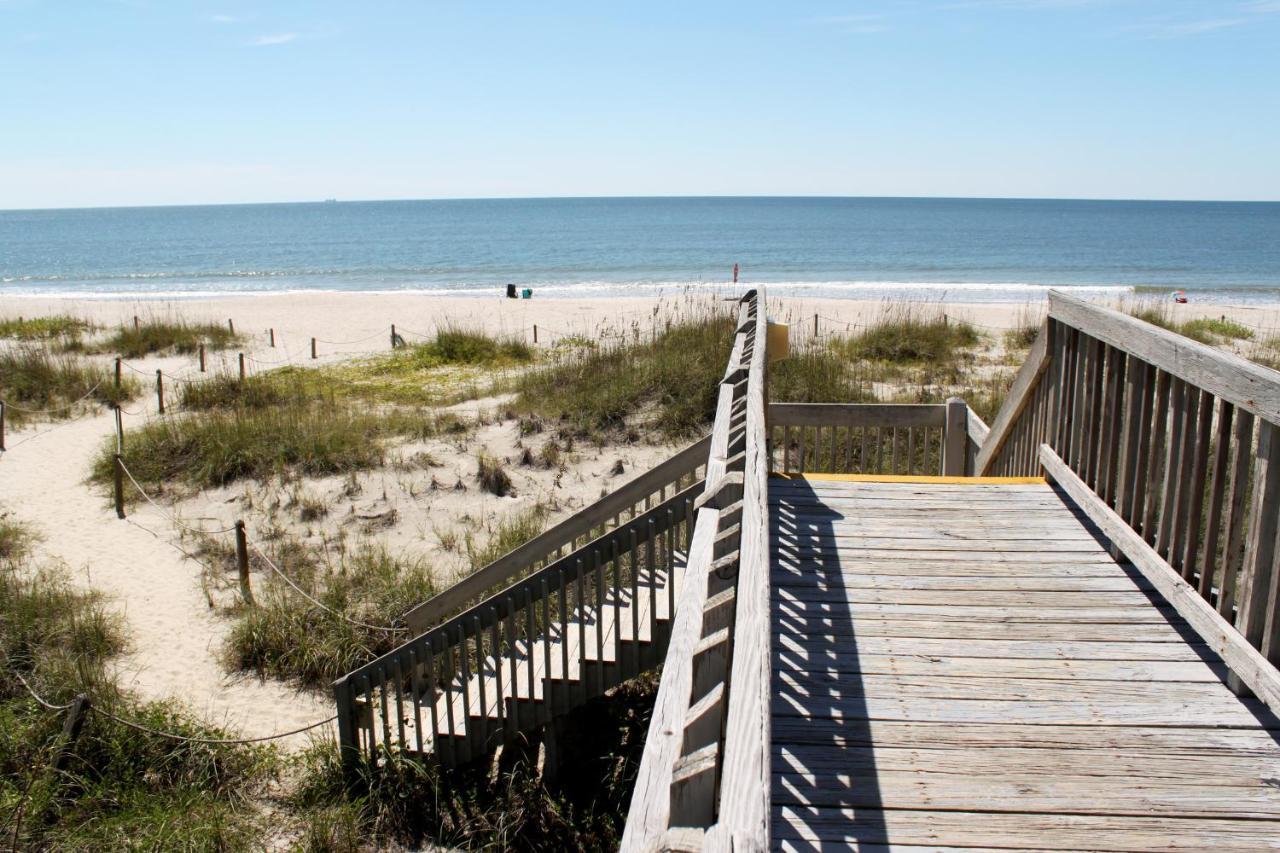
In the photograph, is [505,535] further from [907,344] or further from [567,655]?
[907,344]

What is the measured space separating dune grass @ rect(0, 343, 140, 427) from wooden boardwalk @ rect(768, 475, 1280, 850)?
1474cm

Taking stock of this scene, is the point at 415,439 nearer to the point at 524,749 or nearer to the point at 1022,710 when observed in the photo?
the point at 524,749

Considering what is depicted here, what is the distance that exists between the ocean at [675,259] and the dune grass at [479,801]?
1261 inches

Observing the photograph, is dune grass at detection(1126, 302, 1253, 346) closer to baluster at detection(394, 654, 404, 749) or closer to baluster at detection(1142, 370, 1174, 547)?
baluster at detection(1142, 370, 1174, 547)

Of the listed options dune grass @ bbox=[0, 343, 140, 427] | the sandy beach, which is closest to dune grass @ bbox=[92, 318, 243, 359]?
the sandy beach

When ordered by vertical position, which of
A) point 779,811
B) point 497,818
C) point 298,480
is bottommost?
point 497,818

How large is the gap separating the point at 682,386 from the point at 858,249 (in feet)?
202

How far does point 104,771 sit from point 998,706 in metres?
5.43

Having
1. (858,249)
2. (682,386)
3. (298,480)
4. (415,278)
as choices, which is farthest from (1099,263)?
(298,480)

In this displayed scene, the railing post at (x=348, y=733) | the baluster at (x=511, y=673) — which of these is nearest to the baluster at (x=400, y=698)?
the railing post at (x=348, y=733)

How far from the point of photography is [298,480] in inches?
450

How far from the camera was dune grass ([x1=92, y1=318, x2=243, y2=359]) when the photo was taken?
818 inches

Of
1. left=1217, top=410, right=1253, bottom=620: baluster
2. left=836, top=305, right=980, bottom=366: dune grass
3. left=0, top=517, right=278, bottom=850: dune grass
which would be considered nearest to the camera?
left=1217, top=410, right=1253, bottom=620: baluster

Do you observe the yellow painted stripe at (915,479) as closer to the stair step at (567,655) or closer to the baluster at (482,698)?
the stair step at (567,655)
